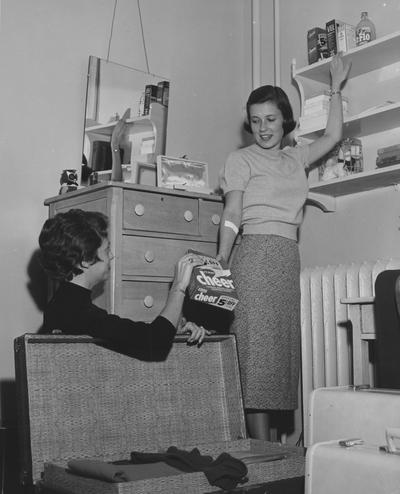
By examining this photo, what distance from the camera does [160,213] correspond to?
2.88 metres

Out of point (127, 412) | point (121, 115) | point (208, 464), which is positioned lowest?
point (208, 464)

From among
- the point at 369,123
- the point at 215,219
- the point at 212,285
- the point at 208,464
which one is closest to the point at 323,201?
the point at 369,123

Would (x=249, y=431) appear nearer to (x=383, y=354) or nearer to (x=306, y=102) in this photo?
(x=383, y=354)

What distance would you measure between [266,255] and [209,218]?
16.0 inches

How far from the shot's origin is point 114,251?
2715 millimetres

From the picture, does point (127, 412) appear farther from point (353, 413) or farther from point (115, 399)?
point (353, 413)

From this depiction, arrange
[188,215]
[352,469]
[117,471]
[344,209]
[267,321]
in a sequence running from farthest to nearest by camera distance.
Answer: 1. [344,209]
2. [188,215]
3. [267,321]
4. [117,471]
5. [352,469]

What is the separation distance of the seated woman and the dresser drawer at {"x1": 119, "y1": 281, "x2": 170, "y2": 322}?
457mm

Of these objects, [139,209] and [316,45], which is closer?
[139,209]

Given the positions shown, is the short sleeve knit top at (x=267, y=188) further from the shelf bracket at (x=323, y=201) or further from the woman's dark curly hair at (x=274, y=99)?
the shelf bracket at (x=323, y=201)

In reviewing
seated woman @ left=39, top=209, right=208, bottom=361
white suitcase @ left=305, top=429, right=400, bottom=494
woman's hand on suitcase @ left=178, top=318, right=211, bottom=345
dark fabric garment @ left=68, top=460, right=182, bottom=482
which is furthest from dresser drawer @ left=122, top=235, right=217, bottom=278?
white suitcase @ left=305, top=429, right=400, bottom=494

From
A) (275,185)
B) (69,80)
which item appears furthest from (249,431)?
(69,80)

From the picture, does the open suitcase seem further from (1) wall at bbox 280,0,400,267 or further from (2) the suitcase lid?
(1) wall at bbox 280,0,400,267

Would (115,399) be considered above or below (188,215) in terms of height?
below
